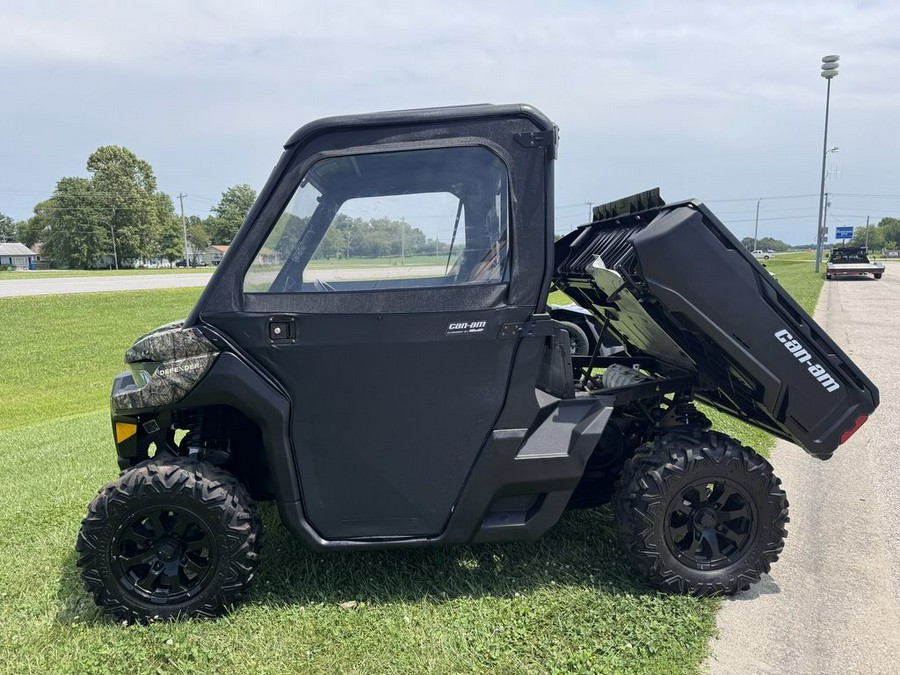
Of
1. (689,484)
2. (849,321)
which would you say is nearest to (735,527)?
(689,484)

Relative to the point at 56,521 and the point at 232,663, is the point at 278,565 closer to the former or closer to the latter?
the point at 232,663

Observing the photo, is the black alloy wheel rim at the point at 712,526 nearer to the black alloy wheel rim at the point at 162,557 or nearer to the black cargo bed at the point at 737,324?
the black cargo bed at the point at 737,324

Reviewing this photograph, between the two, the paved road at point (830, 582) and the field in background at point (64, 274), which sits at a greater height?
the field in background at point (64, 274)

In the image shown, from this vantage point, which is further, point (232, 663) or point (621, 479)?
point (621, 479)

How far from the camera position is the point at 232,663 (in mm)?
2533

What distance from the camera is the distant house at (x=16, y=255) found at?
3735 inches

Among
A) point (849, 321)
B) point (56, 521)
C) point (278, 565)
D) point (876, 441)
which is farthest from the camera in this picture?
point (849, 321)

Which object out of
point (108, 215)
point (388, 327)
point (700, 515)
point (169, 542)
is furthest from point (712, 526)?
point (108, 215)

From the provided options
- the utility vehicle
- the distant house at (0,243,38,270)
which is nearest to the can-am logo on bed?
the utility vehicle

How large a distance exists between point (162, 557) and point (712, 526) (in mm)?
2576

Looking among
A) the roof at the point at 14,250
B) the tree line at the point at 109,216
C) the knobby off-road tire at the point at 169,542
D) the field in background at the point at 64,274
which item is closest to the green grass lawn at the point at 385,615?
the knobby off-road tire at the point at 169,542

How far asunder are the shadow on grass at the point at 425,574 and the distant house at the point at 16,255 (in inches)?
4331

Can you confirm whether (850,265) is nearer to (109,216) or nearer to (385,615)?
(385,615)

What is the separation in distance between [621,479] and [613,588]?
51 centimetres
